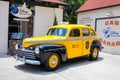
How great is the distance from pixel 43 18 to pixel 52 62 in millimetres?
6190

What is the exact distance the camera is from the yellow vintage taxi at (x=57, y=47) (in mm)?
8077

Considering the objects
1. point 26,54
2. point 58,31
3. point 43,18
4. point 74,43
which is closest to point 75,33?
point 74,43

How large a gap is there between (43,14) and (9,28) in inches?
101

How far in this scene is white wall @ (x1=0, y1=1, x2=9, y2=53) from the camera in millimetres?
12086

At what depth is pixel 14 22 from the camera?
13.3m

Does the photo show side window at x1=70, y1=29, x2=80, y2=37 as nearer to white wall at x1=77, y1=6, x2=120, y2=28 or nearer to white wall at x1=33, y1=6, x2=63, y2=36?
white wall at x1=33, y1=6, x2=63, y2=36

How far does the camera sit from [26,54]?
832cm

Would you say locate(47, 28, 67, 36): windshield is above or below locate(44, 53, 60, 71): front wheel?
above

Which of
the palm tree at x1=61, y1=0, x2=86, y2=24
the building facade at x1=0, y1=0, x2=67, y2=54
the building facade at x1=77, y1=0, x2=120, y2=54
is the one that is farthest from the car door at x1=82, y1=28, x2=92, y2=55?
the palm tree at x1=61, y1=0, x2=86, y2=24

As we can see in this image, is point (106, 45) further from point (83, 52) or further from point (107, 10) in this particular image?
point (83, 52)

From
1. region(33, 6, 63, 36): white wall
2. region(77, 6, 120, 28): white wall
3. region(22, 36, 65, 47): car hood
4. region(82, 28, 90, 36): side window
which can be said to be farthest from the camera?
region(77, 6, 120, 28): white wall

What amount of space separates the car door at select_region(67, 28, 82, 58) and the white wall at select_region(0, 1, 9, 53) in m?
4.68

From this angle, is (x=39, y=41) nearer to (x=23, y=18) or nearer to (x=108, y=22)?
(x=23, y=18)

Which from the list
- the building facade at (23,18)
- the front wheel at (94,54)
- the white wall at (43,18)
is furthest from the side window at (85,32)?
the white wall at (43,18)
